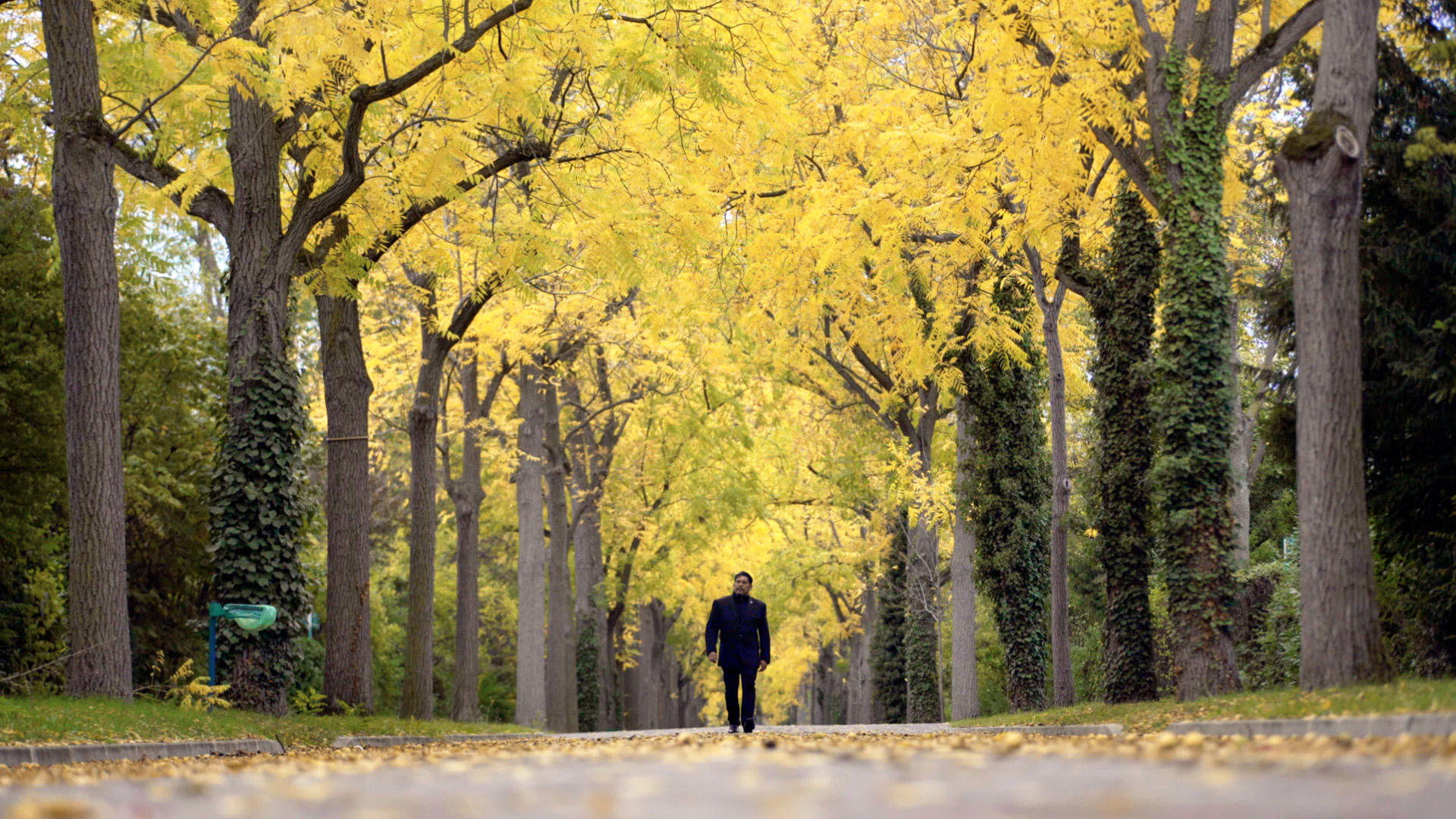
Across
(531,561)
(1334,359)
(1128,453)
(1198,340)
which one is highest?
(1198,340)

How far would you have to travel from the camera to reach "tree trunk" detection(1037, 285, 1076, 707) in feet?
60.6

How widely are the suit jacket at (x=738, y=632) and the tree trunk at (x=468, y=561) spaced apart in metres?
9.55

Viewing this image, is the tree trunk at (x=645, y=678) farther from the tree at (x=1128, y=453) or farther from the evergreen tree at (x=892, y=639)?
the tree at (x=1128, y=453)

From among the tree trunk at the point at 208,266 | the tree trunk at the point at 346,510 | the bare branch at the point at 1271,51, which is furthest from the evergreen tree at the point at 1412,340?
the tree trunk at the point at 208,266

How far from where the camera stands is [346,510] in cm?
1842

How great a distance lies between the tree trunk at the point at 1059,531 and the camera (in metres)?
18.5

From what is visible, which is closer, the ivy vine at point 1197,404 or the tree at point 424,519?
the ivy vine at point 1197,404

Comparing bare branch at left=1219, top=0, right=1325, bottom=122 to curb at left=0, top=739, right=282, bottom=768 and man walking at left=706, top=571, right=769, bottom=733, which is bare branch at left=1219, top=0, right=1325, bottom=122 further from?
curb at left=0, top=739, right=282, bottom=768

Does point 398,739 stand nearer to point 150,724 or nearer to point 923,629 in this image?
point 150,724

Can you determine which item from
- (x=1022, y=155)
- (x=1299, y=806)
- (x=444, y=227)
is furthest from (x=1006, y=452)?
(x=1299, y=806)

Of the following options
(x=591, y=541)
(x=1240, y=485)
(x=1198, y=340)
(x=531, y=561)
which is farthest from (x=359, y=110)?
(x=591, y=541)

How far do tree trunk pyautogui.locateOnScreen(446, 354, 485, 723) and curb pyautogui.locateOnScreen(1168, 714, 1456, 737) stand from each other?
1627 cm

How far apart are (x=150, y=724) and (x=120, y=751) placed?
1.77 meters

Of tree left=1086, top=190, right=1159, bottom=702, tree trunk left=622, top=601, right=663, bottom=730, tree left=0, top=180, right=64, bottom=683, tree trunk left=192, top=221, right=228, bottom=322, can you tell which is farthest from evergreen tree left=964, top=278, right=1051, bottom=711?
tree trunk left=192, top=221, right=228, bottom=322
